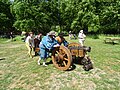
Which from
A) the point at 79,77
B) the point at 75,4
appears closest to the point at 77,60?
the point at 79,77

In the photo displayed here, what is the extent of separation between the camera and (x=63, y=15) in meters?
53.1

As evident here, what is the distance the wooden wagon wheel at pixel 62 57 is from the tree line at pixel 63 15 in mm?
34975

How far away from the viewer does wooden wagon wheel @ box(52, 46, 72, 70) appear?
356 inches

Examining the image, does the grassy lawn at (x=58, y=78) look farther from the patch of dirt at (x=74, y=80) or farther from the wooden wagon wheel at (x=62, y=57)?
the wooden wagon wheel at (x=62, y=57)

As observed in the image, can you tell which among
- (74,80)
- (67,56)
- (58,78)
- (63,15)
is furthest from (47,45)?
(63,15)

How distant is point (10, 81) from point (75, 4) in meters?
42.4

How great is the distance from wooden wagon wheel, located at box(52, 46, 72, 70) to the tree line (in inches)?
1377

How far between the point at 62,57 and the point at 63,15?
44.3 m

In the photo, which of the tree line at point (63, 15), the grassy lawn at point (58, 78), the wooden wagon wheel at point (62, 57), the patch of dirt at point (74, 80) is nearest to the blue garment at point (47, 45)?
the wooden wagon wheel at point (62, 57)

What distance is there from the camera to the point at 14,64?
1177 centimetres

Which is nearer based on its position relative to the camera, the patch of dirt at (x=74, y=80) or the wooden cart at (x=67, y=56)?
the patch of dirt at (x=74, y=80)

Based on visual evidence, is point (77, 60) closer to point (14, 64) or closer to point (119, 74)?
point (119, 74)

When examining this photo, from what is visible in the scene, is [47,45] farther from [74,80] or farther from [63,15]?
[63,15]

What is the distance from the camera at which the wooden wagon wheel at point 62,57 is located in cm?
903
